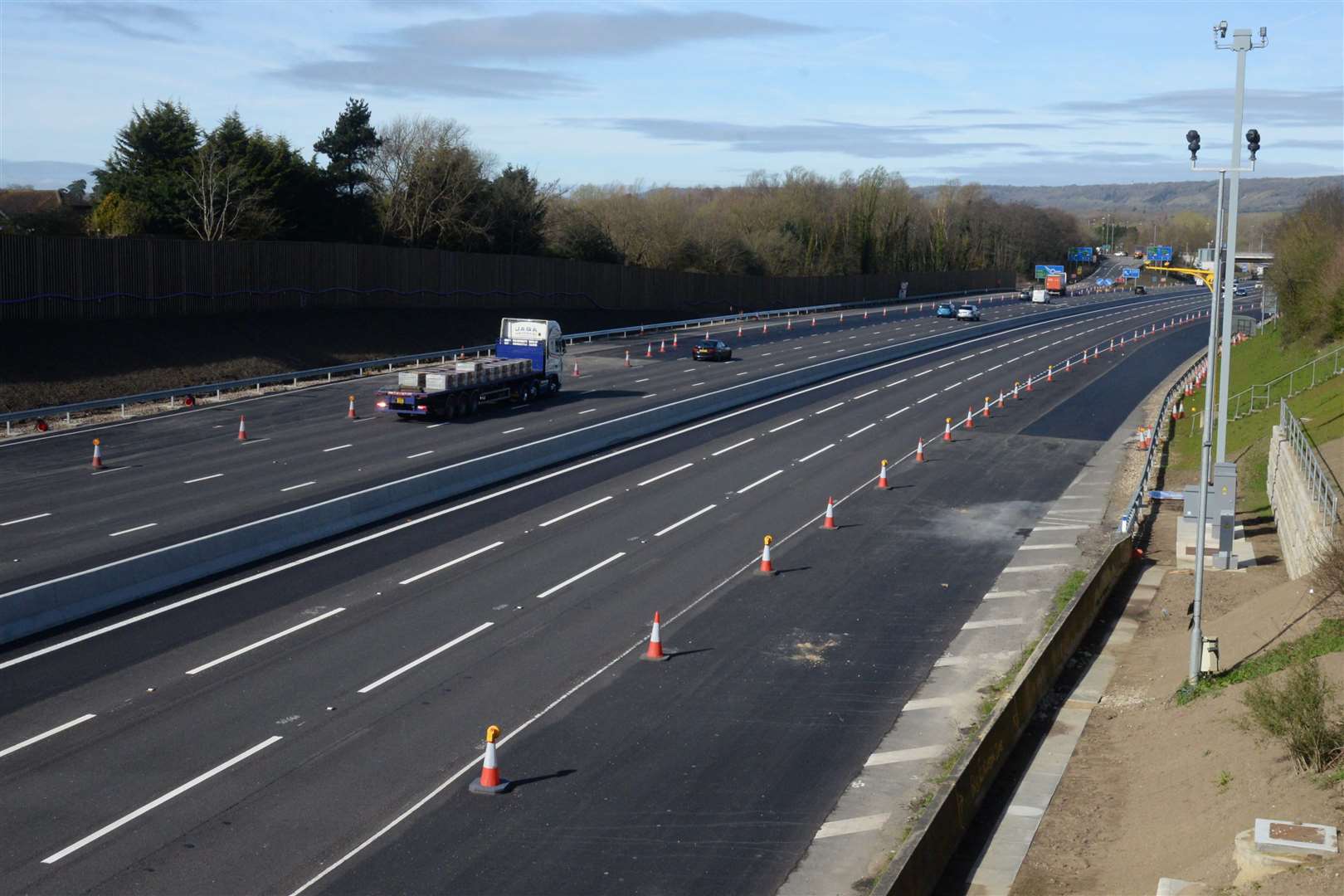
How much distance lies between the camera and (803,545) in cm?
2544

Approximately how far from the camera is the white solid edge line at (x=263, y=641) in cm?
1688

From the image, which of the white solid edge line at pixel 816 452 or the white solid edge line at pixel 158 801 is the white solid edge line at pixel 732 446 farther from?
the white solid edge line at pixel 158 801

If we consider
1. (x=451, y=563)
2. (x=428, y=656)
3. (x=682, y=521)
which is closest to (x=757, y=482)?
(x=682, y=521)

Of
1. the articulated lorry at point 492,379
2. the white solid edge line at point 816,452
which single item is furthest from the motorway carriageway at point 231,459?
the white solid edge line at point 816,452

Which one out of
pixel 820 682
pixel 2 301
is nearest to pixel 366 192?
pixel 2 301

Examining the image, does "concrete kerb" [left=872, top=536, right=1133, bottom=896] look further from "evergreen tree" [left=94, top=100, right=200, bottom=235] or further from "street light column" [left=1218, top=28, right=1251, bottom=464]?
"evergreen tree" [left=94, top=100, right=200, bottom=235]

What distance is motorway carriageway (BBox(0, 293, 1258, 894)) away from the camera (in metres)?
11.7

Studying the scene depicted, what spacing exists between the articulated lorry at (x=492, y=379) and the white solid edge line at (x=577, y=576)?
1772 centimetres

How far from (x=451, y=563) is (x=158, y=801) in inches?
416

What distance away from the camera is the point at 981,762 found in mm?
13742

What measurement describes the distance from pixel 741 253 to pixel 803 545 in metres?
89.6

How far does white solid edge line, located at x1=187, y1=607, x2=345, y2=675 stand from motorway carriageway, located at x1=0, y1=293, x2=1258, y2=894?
0.05 meters

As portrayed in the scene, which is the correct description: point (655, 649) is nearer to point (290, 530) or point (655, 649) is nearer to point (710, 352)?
point (290, 530)

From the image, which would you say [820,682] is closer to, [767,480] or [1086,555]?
[1086,555]
